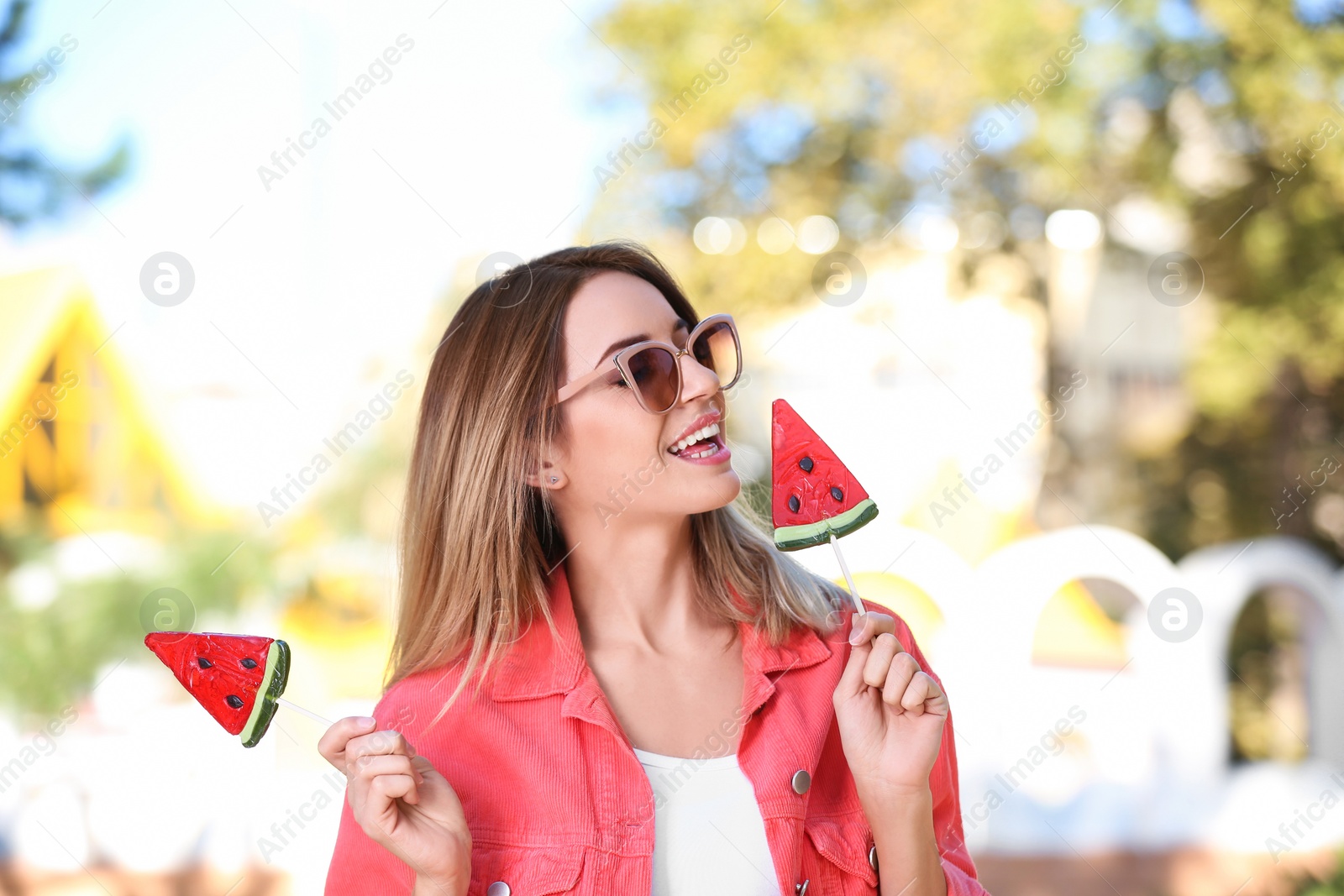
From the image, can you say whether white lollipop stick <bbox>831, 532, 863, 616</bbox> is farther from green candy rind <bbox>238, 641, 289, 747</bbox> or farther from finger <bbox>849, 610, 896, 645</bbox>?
green candy rind <bbox>238, 641, 289, 747</bbox>

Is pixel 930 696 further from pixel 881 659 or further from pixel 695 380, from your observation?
pixel 695 380

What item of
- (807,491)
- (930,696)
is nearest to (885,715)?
(930,696)

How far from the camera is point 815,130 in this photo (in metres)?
11.6

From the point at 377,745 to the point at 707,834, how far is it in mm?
696

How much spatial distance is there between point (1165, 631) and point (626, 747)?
6.45m

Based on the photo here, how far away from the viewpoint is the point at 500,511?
2594mm

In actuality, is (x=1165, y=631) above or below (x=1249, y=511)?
above

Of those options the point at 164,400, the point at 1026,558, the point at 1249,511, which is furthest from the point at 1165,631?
the point at 164,400

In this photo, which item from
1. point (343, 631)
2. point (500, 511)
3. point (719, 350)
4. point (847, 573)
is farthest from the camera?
point (343, 631)

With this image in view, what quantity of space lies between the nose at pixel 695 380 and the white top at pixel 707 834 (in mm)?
767

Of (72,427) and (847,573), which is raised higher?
(72,427)

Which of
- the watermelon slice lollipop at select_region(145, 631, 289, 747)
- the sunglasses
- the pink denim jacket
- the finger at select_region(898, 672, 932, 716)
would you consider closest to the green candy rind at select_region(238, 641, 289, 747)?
the watermelon slice lollipop at select_region(145, 631, 289, 747)

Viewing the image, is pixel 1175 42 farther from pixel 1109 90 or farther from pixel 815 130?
pixel 815 130

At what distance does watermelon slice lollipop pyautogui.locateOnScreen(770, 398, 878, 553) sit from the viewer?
2529 millimetres
